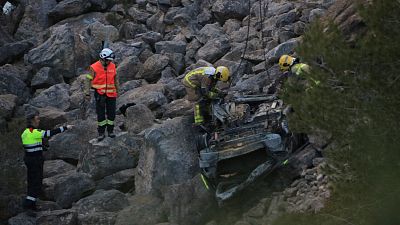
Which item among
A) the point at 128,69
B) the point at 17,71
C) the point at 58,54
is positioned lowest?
the point at 17,71

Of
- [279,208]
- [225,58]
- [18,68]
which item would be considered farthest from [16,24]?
[279,208]

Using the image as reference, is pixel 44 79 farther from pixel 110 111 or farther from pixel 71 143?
pixel 110 111

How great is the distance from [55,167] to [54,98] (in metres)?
6.11

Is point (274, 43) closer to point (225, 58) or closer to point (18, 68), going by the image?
point (225, 58)

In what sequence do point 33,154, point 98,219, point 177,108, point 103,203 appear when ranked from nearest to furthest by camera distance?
point 98,219, point 33,154, point 103,203, point 177,108

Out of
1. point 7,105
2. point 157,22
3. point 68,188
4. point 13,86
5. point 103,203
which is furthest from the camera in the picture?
point 157,22

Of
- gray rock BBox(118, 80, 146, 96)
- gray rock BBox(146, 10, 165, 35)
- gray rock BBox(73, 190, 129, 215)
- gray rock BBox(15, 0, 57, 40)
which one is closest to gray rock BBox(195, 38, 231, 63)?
gray rock BBox(118, 80, 146, 96)

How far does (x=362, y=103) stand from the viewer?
23.5 feet

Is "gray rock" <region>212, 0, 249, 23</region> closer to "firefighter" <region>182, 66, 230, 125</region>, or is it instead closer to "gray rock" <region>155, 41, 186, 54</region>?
"gray rock" <region>155, 41, 186, 54</region>

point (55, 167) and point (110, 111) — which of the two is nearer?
point (110, 111)

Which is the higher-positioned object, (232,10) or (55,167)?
(232,10)

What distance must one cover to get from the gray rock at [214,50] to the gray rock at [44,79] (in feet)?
15.2

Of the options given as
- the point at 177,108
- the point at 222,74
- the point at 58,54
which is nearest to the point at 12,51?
the point at 58,54

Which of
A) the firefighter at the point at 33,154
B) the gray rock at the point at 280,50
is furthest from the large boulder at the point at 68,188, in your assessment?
the gray rock at the point at 280,50
